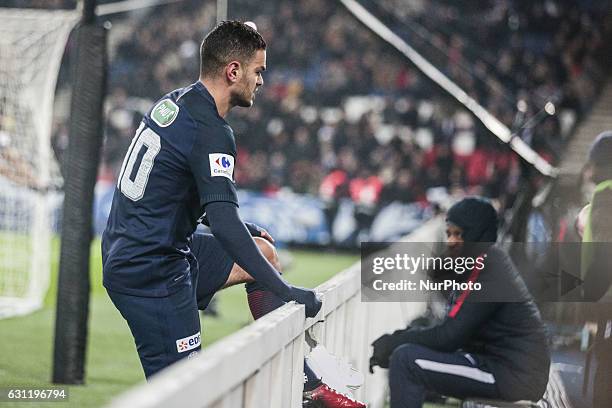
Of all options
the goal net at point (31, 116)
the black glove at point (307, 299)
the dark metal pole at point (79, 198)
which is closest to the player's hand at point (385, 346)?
the black glove at point (307, 299)

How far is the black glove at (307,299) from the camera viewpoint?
358 centimetres

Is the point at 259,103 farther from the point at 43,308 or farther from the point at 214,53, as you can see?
the point at 214,53

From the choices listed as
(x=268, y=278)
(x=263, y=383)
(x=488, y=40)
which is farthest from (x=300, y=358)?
(x=488, y=40)

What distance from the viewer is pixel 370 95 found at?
20125 millimetres

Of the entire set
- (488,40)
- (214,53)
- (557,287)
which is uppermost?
(488,40)

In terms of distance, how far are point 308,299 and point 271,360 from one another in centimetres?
55

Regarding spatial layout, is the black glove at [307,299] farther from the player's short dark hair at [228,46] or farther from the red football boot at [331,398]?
the player's short dark hair at [228,46]

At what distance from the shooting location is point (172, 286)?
3717mm

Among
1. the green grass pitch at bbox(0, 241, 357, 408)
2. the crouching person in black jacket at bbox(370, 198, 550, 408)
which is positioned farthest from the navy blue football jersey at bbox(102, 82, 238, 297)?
the green grass pitch at bbox(0, 241, 357, 408)

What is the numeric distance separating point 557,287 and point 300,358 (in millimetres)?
3509

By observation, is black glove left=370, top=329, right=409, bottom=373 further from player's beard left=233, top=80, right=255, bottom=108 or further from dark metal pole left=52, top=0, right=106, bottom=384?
dark metal pole left=52, top=0, right=106, bottom=384

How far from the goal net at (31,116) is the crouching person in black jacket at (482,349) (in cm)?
522

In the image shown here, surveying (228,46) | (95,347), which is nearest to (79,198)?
(95,347)

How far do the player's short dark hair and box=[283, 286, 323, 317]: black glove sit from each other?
81 cm
